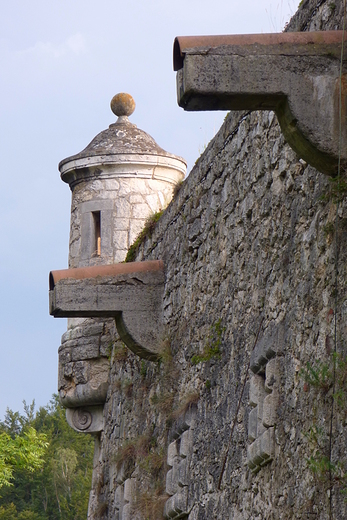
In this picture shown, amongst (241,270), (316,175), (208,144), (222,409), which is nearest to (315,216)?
(316,175)

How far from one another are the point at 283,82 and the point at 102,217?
6713 millimetres

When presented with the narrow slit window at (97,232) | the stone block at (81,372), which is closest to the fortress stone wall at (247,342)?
the stone block at (81,372)

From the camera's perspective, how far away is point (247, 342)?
20.1 ft

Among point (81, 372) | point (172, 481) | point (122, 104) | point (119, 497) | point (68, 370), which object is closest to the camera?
point (172, 481)

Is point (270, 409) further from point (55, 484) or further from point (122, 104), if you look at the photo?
point (55, 484)

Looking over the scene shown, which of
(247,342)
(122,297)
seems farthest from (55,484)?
(247,342)

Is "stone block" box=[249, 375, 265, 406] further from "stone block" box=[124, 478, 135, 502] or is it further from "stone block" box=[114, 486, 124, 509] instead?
"stone block" box=[114, 486, 124, 509]

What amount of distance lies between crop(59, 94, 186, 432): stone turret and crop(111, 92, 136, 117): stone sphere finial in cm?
74

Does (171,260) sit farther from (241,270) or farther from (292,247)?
(292,247)

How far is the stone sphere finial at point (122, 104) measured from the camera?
12094mm

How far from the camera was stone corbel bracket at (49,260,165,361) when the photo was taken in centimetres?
871

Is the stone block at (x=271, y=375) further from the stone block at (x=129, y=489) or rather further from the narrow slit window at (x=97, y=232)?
the narrow slit window at (x=97, y=232)

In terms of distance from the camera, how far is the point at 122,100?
1209 cm

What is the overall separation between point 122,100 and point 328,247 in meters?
7.55
